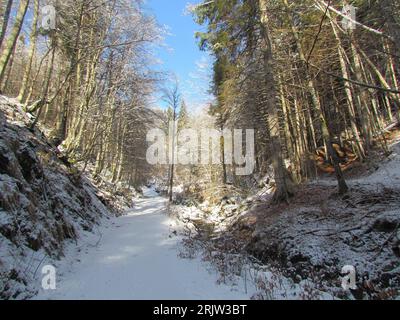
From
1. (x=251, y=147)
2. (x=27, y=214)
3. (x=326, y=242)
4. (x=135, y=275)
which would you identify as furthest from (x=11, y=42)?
(x=251, y=147)

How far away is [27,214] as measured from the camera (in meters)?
5.62

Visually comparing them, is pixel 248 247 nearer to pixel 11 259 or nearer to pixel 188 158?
pixel 11 259

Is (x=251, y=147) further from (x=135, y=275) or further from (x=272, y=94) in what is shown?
(x=135, y=275)

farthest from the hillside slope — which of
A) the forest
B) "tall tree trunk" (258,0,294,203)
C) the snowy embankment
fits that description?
"tall tree trunk" (258,0,294,203)

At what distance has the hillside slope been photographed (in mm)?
4363

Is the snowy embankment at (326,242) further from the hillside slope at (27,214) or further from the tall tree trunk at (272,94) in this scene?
the hillside slope at (27,214)

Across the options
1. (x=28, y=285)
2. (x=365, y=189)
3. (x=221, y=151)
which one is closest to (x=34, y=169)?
(x=28, y=285)

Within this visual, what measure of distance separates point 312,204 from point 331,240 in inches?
104

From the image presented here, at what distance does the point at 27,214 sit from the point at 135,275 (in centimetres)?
258

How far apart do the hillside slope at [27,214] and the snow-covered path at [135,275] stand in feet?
1.54

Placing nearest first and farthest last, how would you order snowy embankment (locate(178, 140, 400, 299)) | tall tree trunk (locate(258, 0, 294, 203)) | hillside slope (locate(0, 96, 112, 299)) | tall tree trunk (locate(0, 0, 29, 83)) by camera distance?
hillside slope (locate(0, 96, 112, 299))
snowy embankment (locate(178, 140, 400, 299))
tall tree trunk (locate(0, 0, 29, 83))
tall tree trunk (locate(258, 0, 294, 203))

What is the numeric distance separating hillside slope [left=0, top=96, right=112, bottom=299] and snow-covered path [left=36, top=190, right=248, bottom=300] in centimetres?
47

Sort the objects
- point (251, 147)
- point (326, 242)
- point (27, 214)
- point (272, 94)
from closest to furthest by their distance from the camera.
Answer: point (27, 214) → point (326, 242) → point (272, 94) → point (251, 147)

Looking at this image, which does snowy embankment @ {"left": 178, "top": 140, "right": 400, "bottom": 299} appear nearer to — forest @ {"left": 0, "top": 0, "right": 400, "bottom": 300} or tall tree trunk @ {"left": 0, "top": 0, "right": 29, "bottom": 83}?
forest @ {"left": 0, "top": 0, "right": 400, "bottom": 300}
